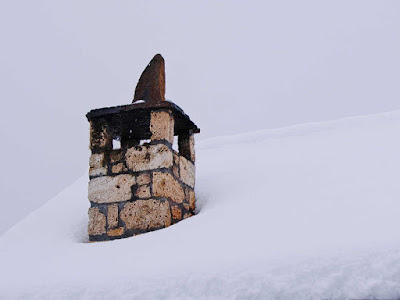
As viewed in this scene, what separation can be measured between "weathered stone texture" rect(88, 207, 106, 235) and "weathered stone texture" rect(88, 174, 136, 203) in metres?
0.11

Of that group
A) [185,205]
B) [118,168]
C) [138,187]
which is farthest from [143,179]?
[185,205]

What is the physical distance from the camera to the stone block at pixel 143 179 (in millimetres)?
4391

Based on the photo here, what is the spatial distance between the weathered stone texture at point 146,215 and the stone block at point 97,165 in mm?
479

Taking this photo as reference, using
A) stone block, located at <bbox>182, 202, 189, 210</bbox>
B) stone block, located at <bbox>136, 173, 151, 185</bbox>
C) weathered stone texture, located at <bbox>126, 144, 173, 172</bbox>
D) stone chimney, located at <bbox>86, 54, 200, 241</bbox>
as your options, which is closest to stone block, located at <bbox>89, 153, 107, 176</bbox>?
stone chimney, located at <bbox>86, 54, 200, 241</bbox>

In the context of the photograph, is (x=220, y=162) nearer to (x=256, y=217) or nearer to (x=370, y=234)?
(x=256, y=217)

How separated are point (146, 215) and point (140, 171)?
1.41ft

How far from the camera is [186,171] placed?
4883 millimetres

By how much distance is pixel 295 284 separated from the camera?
2617 millimetres

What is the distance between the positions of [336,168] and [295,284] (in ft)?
8.76

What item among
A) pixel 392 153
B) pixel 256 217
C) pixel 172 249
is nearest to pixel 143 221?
pixel 172 249

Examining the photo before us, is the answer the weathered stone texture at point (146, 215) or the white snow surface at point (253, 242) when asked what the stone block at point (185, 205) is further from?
the weathered stone texture at point (146, 215)

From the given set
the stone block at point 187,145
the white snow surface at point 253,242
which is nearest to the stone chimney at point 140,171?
the stone block at point 187,145

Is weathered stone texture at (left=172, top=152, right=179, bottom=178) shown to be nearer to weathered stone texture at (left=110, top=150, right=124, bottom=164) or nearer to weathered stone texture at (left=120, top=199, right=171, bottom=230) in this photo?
weathered stone texture at (left=120, top=199, right=171, bottom=230)

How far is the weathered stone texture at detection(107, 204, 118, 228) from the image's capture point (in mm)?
4410
